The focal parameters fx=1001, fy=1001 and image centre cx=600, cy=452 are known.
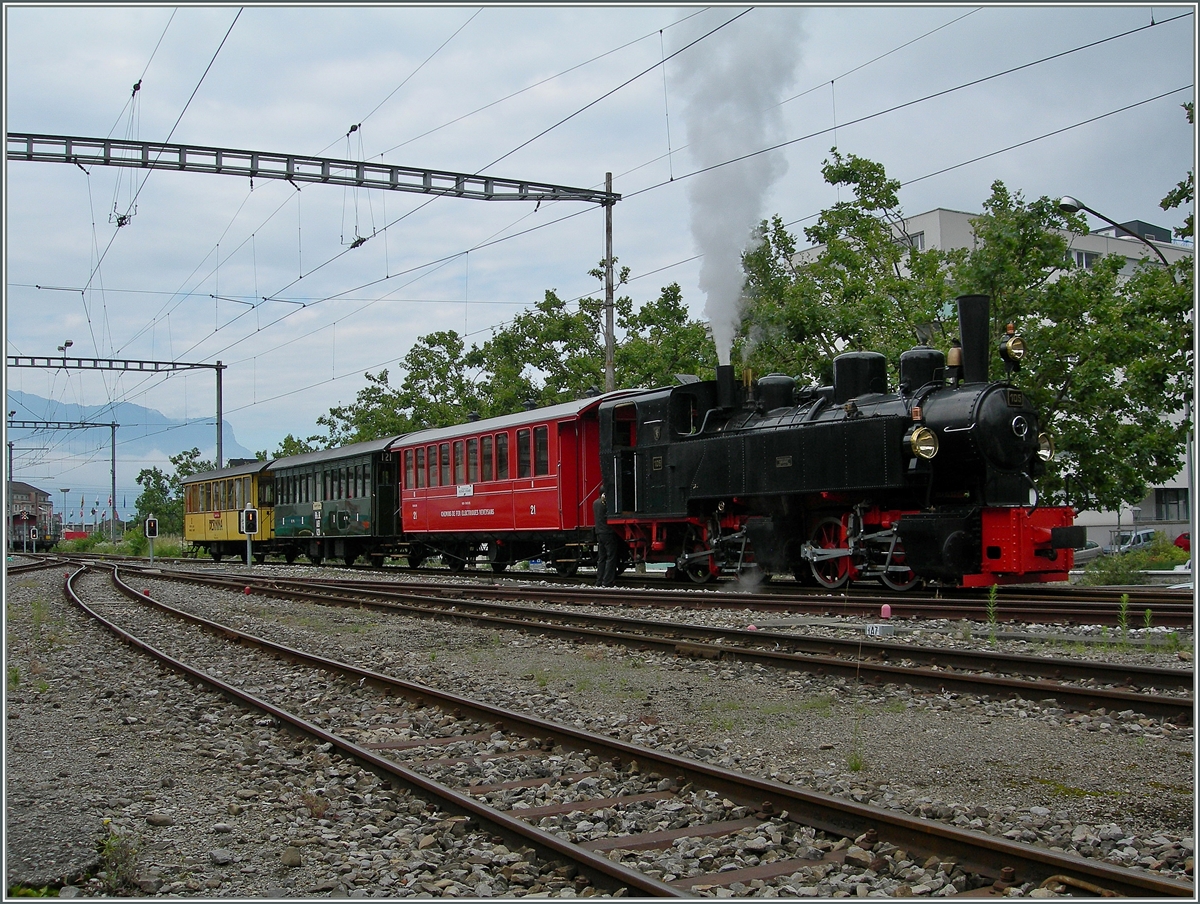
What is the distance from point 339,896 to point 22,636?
1138 cm

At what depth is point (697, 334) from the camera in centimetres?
2792

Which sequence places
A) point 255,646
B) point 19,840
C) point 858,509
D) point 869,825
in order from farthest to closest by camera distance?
point 858,509
point 255,646
point 19,840
point 869,825

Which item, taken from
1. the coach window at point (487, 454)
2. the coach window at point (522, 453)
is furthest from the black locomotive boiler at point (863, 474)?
the coach window at point (487, 454)

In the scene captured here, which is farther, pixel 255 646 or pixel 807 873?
pixel 255 646

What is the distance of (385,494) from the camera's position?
1033 inches

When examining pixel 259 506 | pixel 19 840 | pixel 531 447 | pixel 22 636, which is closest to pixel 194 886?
pixel 19 840

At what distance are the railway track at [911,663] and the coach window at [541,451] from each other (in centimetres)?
613

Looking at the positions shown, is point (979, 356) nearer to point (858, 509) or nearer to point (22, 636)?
point (858, 509)

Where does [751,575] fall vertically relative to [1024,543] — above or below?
below

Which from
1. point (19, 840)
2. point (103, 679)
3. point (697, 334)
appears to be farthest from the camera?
point (697, 334)

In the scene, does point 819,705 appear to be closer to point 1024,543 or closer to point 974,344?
point 1024,543

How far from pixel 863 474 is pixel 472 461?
11.0 m

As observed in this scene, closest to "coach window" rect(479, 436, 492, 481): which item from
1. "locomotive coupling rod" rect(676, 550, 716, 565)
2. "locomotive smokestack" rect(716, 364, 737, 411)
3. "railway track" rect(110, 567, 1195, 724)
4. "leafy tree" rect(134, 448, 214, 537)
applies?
"locomotive coupling rod" rect(676, 550, 716, 565)

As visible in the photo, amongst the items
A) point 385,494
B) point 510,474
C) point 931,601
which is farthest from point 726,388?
point 385,494
